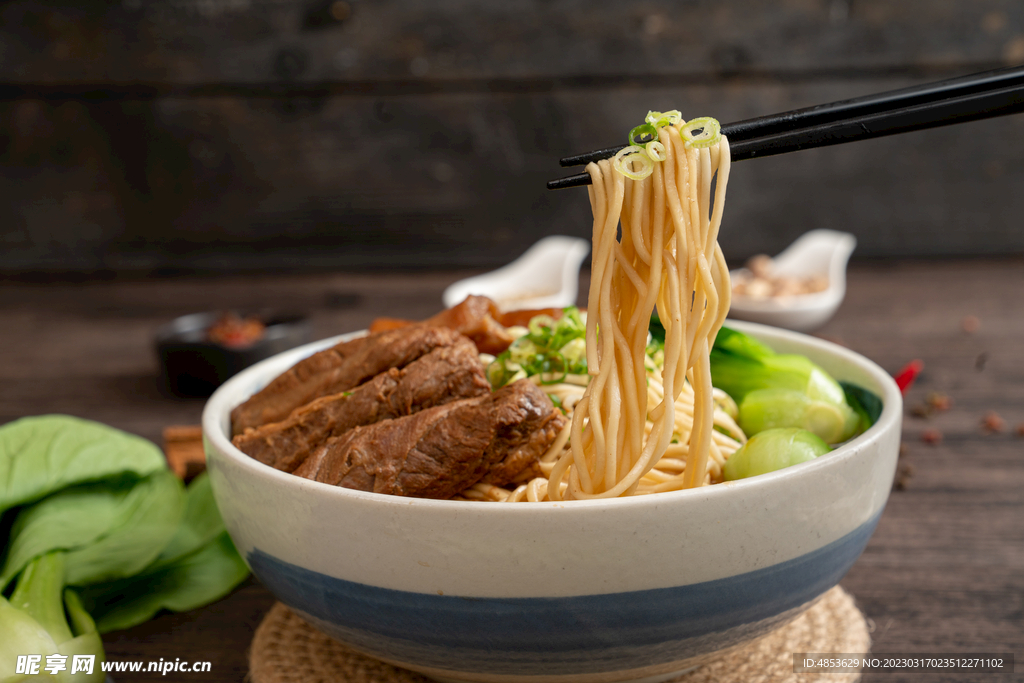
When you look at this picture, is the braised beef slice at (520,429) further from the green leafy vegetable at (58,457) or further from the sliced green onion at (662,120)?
the green leafy vegetable at (58,457)

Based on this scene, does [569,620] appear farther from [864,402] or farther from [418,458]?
[864,402]

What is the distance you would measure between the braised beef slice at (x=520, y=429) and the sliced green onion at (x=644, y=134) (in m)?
0.41

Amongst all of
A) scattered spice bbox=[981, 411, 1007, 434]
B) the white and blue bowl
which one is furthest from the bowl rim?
scattered spice bbox=[981, 411, 1007, 434]

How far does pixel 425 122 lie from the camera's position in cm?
511

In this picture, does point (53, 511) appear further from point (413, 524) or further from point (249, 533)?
point (413, 524)

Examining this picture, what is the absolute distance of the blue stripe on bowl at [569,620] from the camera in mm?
1024

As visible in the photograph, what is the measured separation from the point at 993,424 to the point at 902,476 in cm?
54

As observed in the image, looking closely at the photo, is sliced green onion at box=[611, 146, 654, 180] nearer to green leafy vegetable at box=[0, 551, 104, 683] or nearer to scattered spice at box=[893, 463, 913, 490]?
green leafy vegetable at box=[0, 551, 104, 683]

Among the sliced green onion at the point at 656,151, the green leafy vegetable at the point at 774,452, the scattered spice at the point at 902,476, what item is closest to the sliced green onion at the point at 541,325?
the green leafy vegetable at the point at 774,452

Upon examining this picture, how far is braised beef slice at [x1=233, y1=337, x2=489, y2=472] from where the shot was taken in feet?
4.56

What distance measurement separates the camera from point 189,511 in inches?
69.6

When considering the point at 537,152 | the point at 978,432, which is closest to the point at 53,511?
the point at 978,432

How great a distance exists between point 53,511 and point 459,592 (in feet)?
3.53

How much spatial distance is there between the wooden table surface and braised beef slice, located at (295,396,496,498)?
1.54 ft
